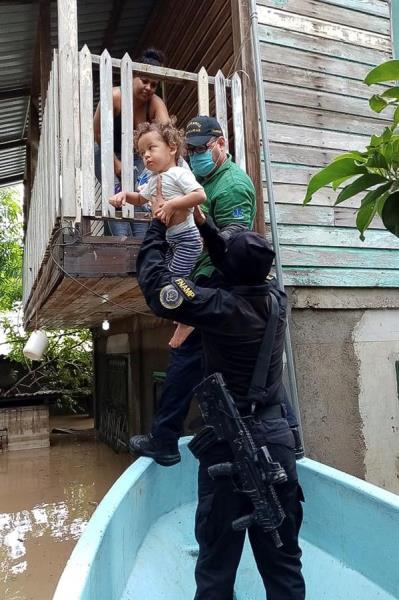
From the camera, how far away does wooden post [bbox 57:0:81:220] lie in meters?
3.04

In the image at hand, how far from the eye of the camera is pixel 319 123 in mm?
4465

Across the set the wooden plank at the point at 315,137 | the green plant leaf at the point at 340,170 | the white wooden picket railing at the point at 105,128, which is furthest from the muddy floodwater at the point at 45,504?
the wooden plank at the point at 315,137

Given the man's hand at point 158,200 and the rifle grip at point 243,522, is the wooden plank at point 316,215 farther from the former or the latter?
the rifle grip at point 243,522

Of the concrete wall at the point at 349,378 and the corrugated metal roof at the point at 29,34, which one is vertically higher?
the corrugated metal roof at the point at 29,34

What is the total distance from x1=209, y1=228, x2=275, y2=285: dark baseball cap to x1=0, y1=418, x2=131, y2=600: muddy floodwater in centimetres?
374

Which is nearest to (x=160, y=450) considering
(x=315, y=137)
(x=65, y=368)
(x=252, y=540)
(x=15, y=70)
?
(x=252, y=540)

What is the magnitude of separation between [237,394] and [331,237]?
9.32ft

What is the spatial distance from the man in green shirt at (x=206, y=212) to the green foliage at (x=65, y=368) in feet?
33.6

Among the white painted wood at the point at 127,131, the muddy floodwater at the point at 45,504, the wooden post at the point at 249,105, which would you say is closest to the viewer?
the white painted wood at the point at 127,131

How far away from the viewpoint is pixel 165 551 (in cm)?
270

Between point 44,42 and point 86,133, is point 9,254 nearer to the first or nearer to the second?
point 44,42

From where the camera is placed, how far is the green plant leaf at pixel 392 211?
1.54m

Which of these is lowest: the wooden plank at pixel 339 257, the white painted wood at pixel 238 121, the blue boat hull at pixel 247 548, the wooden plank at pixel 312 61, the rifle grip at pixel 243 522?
the blue boat hull at pixel 247 548

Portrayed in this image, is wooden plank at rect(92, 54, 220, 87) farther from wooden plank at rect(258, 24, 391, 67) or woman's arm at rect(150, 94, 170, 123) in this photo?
wooden plank at rect(258, 24, 391, 67)
